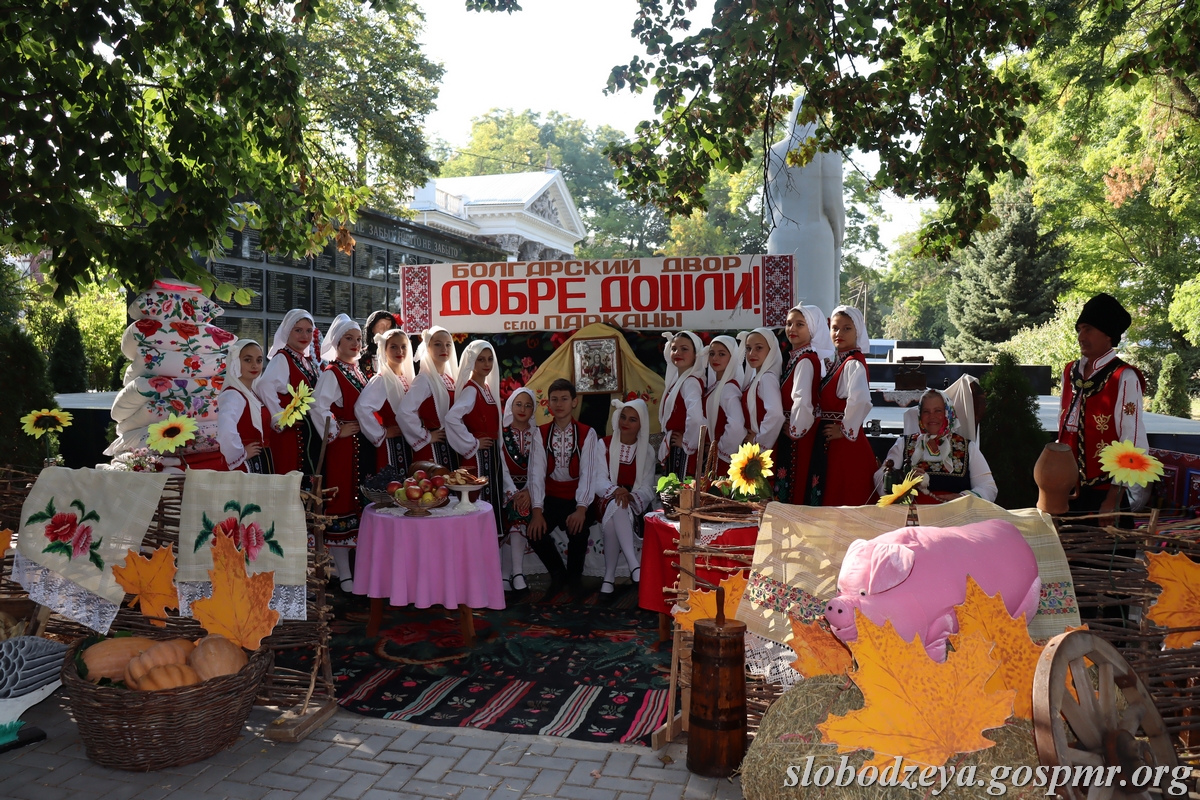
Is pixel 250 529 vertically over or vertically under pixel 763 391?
under

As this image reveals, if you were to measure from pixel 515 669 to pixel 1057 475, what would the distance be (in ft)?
10.2

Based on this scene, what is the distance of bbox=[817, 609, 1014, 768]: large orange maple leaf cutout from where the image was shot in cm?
251

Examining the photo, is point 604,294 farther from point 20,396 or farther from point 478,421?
point 20,396

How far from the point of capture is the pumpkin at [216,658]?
3.93 meters

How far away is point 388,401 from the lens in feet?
22.3

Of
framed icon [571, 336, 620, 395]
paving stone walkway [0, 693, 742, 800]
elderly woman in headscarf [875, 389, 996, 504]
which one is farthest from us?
framed icon [571, 336, 620, 395]

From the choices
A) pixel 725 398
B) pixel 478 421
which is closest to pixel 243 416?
pixel 478 421

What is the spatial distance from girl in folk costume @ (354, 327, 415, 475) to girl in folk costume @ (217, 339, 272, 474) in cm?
71

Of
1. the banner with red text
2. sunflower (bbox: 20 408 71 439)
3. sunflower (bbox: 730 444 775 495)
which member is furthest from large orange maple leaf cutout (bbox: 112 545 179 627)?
the banner with red text

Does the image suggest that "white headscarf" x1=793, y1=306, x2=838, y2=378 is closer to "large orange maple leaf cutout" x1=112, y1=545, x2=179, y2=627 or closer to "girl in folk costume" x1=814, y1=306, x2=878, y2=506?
"girl in folk costume" x1=814, y1=306, x2=878, y2=506

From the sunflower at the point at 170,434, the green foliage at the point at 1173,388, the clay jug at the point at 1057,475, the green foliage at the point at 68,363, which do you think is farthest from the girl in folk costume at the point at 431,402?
the green foliage at the point at 1173,388

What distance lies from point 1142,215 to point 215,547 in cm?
2293

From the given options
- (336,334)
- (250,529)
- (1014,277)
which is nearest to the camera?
(250,529)

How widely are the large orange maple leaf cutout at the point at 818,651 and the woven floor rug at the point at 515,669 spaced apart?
1.25 m
